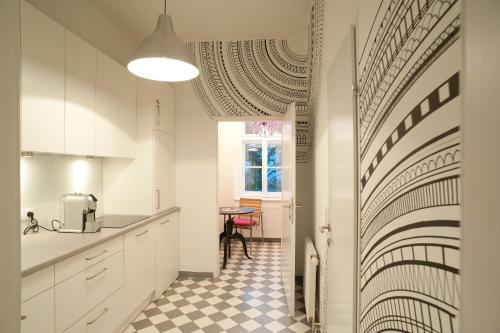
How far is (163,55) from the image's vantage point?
1.39m

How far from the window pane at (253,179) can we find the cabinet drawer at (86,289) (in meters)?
3.40

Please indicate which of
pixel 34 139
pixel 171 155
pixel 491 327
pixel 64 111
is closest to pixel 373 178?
pixel 491 327

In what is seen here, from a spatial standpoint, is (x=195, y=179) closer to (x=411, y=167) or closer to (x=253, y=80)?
(x=253, y=80)

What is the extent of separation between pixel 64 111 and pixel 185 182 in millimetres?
1743

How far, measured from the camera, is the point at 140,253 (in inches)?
95.7

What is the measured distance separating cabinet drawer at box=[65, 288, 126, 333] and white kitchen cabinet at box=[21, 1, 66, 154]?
112cm

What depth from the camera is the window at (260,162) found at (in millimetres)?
5238

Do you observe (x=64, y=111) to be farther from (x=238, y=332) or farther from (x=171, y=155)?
Result: (x=238, y=332)

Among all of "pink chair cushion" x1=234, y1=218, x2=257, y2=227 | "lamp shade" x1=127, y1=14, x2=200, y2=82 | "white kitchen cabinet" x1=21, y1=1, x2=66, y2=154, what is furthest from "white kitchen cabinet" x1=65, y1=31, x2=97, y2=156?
"pink chair cushion" x1=234, y1=218, x2=257, y2=227

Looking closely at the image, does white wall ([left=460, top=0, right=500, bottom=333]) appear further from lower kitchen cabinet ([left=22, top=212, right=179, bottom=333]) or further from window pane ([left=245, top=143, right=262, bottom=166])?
window pane ([left=245, top=143, right=262, bottom=166])

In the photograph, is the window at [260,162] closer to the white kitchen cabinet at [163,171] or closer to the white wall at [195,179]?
the white wall at [195,179]

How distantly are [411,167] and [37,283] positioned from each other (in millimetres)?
1760

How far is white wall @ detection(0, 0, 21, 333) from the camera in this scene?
0.63m

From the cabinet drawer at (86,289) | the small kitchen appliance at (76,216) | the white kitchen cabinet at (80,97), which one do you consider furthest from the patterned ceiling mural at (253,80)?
the cabinet drawer at (86,289)
